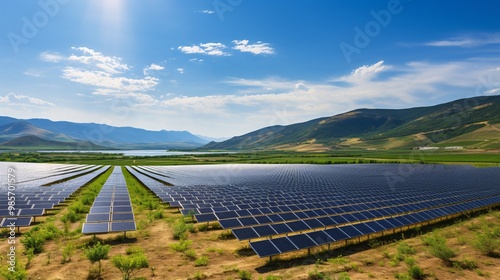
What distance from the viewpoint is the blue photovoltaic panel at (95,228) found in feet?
49.8

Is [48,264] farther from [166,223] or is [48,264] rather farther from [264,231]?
[264,231]

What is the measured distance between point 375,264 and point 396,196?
18.2 m

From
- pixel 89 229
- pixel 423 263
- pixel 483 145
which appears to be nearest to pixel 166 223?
pixel 89 229

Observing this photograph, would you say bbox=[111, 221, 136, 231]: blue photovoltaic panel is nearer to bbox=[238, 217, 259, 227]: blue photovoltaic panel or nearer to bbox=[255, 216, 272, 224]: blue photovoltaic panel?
bbox=[238, 217, 259, 227]: blue photovoltaic panel

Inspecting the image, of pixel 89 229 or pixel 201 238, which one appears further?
pixel 201 238

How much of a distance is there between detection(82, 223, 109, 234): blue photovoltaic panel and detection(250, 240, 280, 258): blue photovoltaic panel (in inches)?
350

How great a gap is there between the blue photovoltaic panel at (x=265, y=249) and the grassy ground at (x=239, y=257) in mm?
827

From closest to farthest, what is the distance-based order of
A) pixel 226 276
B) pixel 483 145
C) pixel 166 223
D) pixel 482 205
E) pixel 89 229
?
pixel 226 276, pixel 89 229, pixel 166 223, pixel 482 205, pixel 483 145

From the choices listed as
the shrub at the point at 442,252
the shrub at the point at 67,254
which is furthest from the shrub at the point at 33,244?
the shrub at the point at 442,252

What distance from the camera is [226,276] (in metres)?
12.1

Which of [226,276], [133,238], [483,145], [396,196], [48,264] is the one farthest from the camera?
[483,145]

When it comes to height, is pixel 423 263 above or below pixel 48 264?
below

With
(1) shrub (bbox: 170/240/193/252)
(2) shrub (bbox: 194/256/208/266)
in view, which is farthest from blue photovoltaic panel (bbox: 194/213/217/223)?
(2) shrub (bbox: 194/256/208/266)

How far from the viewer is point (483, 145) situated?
186000 millimetres
